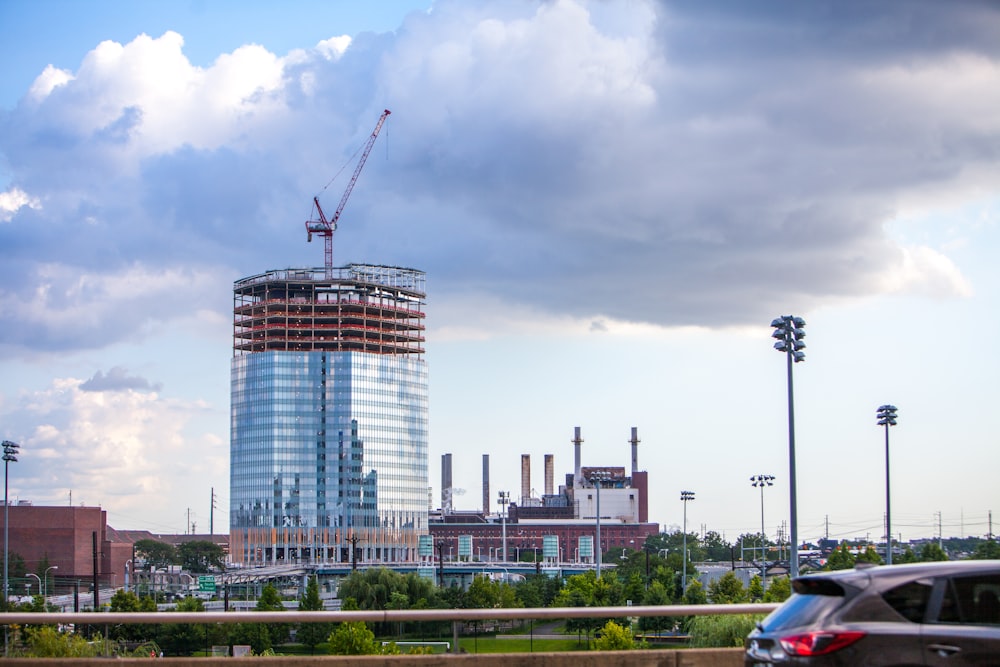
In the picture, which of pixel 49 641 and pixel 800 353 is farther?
pixel 800 353

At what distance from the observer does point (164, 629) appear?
651 inches

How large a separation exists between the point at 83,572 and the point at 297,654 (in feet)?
609

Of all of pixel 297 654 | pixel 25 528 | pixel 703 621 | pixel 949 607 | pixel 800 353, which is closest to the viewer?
pixel 949 607

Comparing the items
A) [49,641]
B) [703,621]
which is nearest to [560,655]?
[703,621]

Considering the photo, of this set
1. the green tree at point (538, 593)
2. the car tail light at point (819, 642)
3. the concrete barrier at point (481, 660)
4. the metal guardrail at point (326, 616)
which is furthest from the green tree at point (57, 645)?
the green tree at point (538, 593)

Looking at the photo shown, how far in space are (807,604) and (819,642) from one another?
1.95 ft

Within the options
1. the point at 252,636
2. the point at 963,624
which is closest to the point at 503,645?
the point at 252,636

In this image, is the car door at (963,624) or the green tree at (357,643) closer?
the car door at (963,624)

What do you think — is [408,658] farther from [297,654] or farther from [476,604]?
[476,604]

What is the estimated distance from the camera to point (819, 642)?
1182 centimetres

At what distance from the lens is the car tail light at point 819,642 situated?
11.8 metres

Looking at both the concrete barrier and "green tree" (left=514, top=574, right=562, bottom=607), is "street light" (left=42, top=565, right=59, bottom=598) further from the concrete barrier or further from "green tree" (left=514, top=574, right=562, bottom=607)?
the concrete barrier

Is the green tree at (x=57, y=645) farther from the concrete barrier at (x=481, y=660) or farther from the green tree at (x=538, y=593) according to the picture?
the green tree at (x=538, y=593)

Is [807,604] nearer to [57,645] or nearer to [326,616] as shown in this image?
[326,616]
